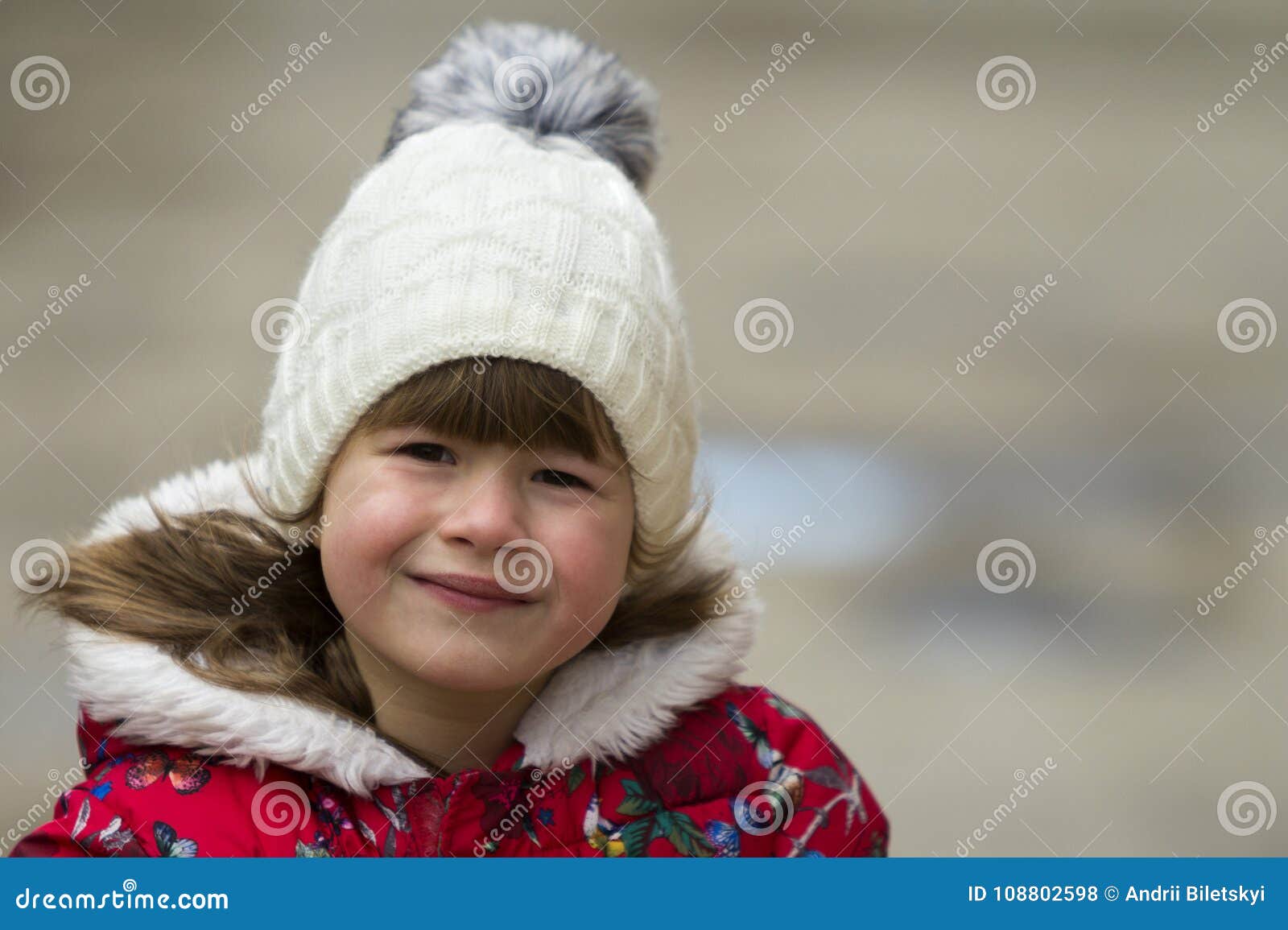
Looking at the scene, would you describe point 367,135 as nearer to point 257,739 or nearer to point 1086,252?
point 1086,252

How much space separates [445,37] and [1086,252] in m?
1.50

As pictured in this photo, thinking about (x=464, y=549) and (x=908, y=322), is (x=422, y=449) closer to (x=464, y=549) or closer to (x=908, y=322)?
(x=464, y=549)

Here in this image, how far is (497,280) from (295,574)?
32 centimetres

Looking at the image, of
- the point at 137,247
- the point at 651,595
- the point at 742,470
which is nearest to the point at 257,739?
the point at 651,595

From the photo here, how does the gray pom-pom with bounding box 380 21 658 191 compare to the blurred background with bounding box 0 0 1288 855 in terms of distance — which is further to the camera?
the blurred background with bounding box 0 0 1288 855

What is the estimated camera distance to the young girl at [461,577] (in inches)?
37.4

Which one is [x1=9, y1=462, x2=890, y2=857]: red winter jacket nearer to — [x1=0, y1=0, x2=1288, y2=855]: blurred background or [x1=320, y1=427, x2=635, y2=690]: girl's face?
[x1=320, y1=427, x2=635, y2=690]: girl's face

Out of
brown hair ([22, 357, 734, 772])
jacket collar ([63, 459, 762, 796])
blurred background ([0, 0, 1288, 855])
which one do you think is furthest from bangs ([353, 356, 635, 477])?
blurred background ([0, 0, 1288, 855])

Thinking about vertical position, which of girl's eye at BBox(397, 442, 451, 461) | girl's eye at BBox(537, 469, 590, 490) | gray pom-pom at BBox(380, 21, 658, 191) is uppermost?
gray pom-pom at BBox(380, 21, 658, 191)

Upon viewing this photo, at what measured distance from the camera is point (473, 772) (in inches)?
39.1

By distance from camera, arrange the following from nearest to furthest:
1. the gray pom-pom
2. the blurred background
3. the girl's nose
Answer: the girl's nose, the gray pom-pom, the blurred background

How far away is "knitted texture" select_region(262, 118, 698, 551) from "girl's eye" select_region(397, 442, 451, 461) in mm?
48

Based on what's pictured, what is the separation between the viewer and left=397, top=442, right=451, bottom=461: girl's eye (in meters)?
0.95

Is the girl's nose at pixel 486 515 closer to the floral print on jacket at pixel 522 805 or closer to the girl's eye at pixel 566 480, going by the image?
the girl's eye at pixel 566 480
